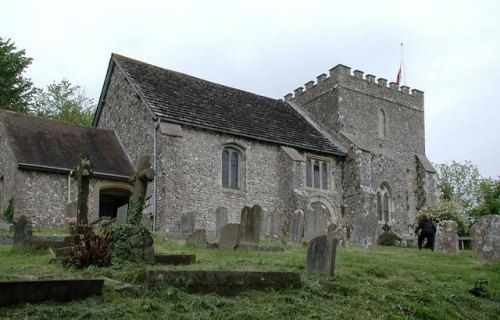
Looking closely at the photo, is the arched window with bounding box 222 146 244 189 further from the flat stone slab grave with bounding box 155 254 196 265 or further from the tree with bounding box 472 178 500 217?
the tree with bounding box 472 178 500 217

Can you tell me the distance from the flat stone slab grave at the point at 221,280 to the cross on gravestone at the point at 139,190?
104 inches

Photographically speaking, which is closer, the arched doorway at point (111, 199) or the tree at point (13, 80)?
the arched doorway at point (111, 199)

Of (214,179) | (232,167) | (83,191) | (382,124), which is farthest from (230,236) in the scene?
(382,124)

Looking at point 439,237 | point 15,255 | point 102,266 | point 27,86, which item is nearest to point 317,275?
point 102,266

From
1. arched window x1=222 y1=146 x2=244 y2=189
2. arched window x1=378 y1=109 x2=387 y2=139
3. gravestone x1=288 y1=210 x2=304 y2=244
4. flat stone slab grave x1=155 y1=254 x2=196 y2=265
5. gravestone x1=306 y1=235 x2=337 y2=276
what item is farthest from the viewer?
arched window x1=378 y1=109 x2=387 y2=139

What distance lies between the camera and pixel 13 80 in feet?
130

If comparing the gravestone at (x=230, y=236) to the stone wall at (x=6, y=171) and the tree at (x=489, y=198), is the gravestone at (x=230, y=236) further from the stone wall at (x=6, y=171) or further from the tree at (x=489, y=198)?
the tree at (x=489, y=198)

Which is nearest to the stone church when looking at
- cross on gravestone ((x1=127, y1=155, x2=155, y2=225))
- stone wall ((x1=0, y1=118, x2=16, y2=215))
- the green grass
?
stone wall ((x1=0, y1=118, x2=16, y2=215))

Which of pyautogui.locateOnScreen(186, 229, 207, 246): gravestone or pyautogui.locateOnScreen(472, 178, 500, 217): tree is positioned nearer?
pyautogui.locateOnScreen(186, 229, 207, 246): gravestone

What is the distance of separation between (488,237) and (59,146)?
17486 millimetres

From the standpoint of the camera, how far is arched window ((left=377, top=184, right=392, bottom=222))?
31.2 meters

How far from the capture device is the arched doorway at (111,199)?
2453 cm

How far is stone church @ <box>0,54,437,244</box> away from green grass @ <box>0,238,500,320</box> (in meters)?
6.38

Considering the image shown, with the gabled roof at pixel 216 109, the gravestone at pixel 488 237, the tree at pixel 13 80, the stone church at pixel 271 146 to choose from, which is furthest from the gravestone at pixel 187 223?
the tree at pixel 13 80
